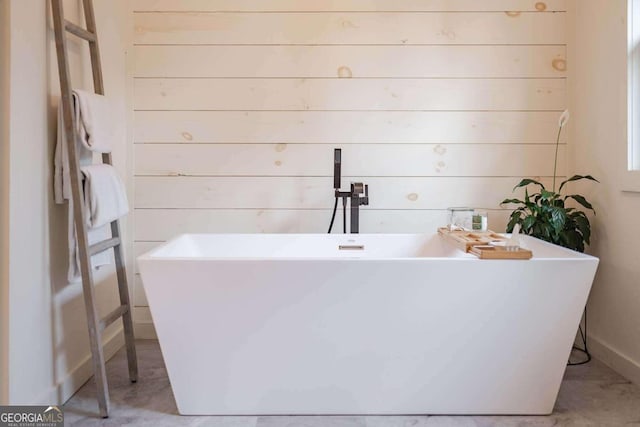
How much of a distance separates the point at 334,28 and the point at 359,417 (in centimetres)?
207

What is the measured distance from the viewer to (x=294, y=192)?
2.81 m

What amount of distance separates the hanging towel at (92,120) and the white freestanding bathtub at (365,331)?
0.59m

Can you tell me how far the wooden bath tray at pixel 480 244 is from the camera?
5.80 ft

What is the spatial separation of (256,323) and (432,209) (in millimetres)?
1429

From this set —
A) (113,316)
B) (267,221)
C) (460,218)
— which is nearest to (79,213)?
(113,316)

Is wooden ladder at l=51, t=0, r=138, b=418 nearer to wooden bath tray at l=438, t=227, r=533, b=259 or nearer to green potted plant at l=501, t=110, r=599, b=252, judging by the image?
wooden bath tray at l=438, t=227, r=533, b=259

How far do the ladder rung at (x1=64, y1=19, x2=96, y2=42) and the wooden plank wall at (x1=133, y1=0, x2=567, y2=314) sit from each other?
23.1 inches

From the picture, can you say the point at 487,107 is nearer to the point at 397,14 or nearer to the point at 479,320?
the point at 397,14

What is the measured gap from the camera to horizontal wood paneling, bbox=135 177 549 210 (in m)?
2.81

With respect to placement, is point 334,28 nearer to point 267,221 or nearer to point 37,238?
point 267,221

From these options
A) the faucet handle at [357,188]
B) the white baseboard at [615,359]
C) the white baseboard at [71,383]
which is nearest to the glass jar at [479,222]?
the faucet handle at [357,188]

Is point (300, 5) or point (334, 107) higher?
point (300, 5)

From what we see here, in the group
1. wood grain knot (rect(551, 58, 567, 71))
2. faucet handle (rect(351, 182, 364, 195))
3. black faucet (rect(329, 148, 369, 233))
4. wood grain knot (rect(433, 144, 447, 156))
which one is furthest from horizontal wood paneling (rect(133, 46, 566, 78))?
faucet handle (rect(351, 182, 364, 195))

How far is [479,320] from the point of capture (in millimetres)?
1797
